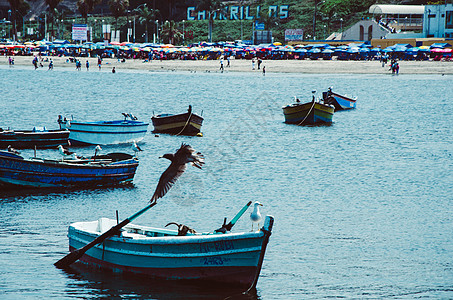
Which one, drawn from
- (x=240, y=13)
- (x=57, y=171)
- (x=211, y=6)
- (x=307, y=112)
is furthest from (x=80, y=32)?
(x=57, y=171)

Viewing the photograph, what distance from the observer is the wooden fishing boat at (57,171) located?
3133 cm

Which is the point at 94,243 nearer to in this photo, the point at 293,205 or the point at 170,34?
the point at 293,205

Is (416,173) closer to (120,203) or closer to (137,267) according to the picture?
(120,203)

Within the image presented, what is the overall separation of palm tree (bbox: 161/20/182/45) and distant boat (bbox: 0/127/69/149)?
123m

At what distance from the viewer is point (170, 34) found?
534ft

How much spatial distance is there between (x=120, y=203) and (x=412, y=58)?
102 m

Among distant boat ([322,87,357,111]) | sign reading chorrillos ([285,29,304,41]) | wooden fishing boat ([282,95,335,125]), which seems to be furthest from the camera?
sign reading chorrillos ([285,29,304,41])

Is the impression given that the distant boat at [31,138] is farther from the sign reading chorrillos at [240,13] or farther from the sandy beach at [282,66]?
the sign reading chorrillos at [240,13]

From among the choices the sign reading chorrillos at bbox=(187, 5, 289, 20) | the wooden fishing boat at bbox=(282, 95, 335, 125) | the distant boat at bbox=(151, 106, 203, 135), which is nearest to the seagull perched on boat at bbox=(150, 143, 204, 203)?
the distant boat at bbox=(151, 106, 203, 135)

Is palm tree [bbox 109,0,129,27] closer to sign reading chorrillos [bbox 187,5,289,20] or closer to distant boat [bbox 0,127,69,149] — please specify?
sign reading chorrillos [bbox 187,5,289,20]

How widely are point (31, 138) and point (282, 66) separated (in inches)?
3382

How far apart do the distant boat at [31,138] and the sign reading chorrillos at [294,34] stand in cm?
11791

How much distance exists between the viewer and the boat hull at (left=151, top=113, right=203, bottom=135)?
5156cm

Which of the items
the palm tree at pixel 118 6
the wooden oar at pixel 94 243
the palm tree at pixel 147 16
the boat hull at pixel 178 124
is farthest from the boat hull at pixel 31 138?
the palm tree at pixel 118 6
